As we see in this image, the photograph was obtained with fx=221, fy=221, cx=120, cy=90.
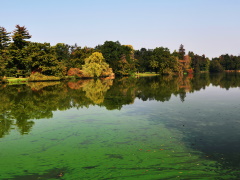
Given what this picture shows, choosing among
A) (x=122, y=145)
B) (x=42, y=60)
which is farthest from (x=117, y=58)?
(x=122, y=145)

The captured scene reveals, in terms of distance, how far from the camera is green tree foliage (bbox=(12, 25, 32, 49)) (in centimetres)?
6707

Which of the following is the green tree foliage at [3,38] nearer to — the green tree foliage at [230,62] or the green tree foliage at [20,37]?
the green tree foliage at [20,37]

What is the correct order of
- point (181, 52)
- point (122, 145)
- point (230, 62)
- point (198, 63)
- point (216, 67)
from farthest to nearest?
1. point (230, 62)
2. point (216, 67)
3. point (198, 63)
4. point (181, 52)
5. point (122, 145)

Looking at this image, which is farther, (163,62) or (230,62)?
(230,62)

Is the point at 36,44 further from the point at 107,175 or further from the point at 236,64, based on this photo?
the point at 236,64

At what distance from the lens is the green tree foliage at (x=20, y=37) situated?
2641 inches

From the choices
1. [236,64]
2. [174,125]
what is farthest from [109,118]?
[236,64]

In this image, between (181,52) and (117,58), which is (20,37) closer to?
(117,58)

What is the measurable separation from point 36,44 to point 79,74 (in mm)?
18141

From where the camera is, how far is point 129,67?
315 feet

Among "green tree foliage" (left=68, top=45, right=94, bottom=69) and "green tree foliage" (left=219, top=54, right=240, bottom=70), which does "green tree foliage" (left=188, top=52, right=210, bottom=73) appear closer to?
"green tree foliage" (left=219, top=54, right=240, bottom=70)

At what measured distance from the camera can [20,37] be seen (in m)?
67.1

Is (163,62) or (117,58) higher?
(117,58)

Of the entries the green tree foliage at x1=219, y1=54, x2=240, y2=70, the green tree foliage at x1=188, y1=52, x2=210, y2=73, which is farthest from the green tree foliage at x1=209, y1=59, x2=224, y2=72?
the green tree foliage at x1=219, y1=54, x2=240, y2=70
